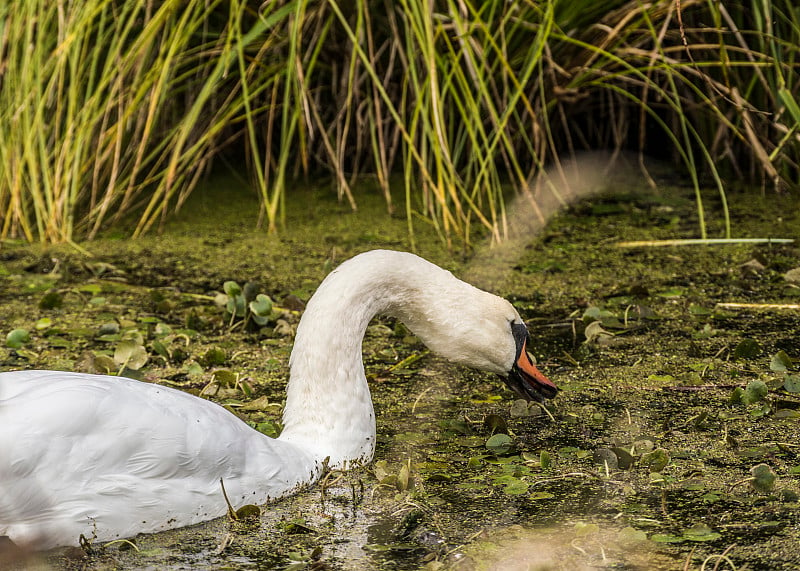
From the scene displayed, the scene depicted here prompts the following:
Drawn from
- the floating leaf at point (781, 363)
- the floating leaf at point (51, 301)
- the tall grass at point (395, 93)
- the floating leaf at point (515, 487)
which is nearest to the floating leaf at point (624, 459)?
the floating leaf at point (515, 487)

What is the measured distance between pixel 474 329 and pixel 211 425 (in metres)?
0.76

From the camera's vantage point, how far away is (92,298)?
4.09 meters

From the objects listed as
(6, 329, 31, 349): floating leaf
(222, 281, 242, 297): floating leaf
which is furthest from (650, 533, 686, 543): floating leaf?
(6, 329, 31, 349): floating leaf

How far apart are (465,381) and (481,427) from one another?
1.31 ft

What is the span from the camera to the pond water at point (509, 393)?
226 cm

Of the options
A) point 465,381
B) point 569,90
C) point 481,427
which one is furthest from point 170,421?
point 569,90

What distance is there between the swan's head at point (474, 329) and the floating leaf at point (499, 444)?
7.5 inches

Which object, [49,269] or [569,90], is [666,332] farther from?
[49,269]

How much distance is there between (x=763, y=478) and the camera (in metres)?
2.41

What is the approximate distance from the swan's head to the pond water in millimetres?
162

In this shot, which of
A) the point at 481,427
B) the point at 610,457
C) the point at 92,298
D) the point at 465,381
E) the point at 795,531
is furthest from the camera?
the point at 92,298

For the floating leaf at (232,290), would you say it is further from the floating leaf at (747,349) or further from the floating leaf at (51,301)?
the floating leaf at (747,349)

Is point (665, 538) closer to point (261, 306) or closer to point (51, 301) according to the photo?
point (261, 306)

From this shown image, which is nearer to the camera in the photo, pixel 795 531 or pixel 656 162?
pixel 795 531
